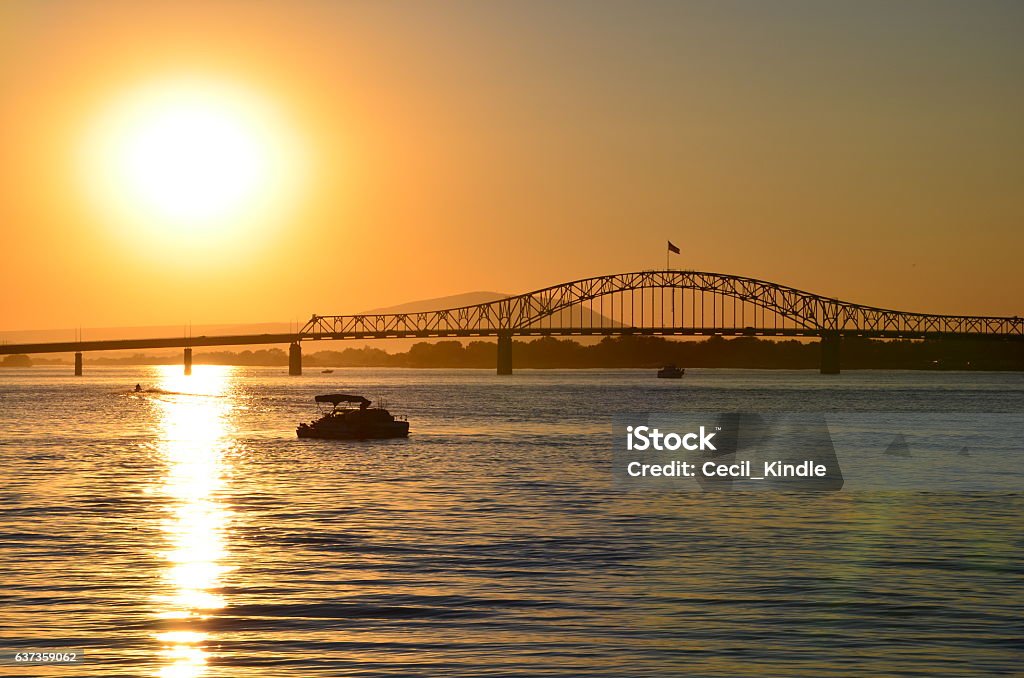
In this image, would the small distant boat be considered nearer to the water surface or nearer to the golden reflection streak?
the golden reflection streak

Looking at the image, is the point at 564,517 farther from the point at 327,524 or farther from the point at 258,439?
the point at 258,439

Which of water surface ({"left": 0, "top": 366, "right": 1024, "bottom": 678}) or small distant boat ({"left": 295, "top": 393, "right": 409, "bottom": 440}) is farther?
small distant boat ({"left": 295, "top": 393, "right": 409, "bottom": 440})

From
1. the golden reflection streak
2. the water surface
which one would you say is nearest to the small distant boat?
the golden reflection streak

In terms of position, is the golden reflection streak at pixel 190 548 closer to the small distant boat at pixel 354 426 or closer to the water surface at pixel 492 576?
the water surface at pixel 492 576

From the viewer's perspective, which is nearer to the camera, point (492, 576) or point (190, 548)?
point (492, 576)

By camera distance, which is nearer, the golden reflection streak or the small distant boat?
the golden reflection streak

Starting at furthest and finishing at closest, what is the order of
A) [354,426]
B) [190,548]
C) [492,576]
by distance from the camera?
[354,426] < [190,548] < [492,576]

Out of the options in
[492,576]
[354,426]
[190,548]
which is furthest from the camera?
[354,426]

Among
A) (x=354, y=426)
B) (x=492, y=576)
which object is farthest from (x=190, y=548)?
(x=354, y=426)

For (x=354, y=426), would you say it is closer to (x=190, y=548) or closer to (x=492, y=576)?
(x=190, y=548)

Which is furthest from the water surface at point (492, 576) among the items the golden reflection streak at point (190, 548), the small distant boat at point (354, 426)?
the small distant boat at point (354, 426)

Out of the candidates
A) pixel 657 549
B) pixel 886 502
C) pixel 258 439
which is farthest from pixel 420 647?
pixel 258 439

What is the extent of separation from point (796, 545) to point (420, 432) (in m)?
63.9

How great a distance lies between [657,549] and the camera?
33562 millimetres
